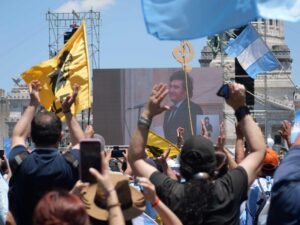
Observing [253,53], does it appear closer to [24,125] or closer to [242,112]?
[24,125]

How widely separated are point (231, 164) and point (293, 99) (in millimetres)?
78602

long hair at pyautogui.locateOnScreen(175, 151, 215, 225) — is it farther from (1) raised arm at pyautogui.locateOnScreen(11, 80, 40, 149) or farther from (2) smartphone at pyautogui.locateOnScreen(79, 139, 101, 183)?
(1) raised arm at pyautogui.locateOnScreen(11, 80, 40, 149)

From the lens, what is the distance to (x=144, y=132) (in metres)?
4.25

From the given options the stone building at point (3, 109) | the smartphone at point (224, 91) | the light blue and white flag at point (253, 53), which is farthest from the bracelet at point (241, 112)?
the stone building at point (3, 109)

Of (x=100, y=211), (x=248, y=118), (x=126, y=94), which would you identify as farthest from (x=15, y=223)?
(x=126, y=94)

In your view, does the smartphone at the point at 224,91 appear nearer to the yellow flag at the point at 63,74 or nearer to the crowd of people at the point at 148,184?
the crowd of people at the point at 148,184

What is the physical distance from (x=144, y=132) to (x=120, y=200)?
513mm

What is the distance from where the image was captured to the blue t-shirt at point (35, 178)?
15.3ft

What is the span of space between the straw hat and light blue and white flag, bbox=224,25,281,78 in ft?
46.1

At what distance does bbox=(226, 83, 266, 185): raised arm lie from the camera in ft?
14.1

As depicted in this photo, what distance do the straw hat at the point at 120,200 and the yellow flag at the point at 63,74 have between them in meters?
5.84

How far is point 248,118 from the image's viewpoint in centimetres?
442

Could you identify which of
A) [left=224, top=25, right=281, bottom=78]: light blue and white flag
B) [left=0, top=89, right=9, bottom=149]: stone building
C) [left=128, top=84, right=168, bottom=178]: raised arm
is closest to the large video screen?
[left=224, top=25, right=281, bottom=78]: light blue and white flag

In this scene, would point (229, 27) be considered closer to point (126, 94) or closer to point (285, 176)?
point (285, 176)
